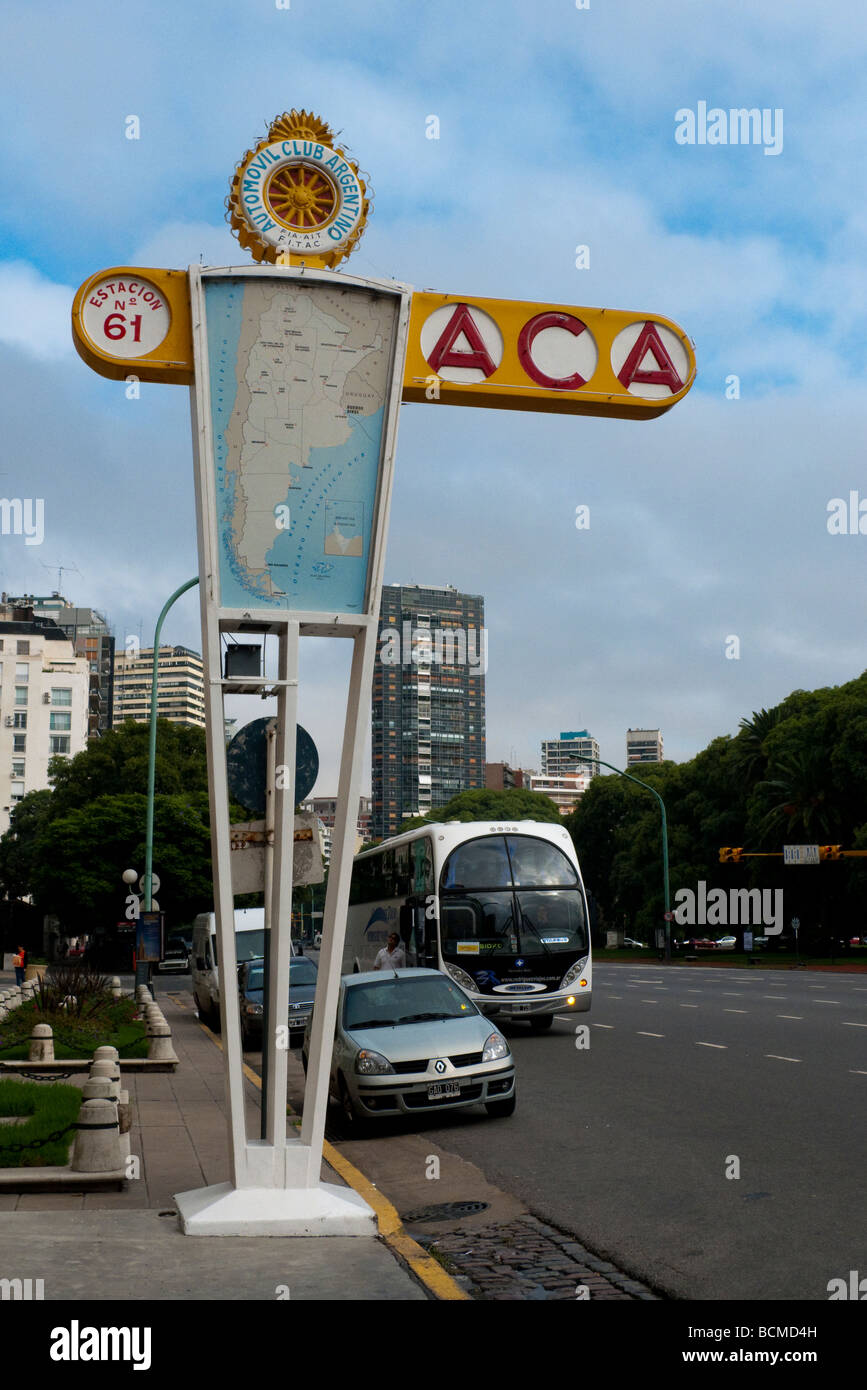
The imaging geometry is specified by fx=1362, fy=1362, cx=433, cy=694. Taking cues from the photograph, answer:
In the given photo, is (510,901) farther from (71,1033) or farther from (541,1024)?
(71,1033)

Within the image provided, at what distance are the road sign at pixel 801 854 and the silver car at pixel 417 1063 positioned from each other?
40.7 metres

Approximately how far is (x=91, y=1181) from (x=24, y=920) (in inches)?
3267

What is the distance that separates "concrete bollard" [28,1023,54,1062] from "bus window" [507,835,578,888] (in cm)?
830

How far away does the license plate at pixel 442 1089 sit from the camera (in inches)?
474

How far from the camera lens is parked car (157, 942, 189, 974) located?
65000 millimetres

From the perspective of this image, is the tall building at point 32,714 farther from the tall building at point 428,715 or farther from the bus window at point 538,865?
the bus window at point 538,865

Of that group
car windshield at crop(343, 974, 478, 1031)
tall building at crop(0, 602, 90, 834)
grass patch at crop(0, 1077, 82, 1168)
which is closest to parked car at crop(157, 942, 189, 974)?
tall building at crop(0, 602, 90, 834)

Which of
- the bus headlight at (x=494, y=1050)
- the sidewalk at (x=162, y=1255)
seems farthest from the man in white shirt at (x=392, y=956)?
the sidewalk at (x=162, y=1255)

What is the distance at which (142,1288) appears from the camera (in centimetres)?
610

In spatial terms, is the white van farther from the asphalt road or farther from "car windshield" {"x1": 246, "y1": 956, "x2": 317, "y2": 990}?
the asphalt road

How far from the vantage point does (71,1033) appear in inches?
762

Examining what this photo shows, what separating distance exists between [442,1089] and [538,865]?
10.4 meters
